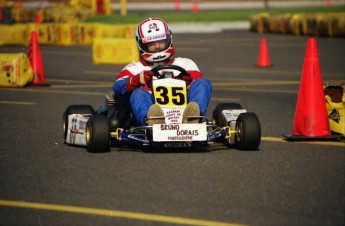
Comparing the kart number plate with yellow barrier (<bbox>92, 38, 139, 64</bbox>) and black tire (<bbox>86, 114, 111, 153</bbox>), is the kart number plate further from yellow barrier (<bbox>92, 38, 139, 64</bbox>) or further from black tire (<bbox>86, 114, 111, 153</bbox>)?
yellow barrier (<bbox>92, 38, 139, 64</bbox>)

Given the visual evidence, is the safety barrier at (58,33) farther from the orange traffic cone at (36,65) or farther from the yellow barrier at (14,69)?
the yellow barrier at (14,69)

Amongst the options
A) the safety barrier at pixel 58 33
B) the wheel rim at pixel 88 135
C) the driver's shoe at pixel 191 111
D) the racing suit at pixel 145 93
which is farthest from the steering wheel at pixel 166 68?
the safety barrier at pixel 58 33

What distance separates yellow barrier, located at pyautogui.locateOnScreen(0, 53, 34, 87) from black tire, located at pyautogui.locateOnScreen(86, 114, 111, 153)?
733 centimetres

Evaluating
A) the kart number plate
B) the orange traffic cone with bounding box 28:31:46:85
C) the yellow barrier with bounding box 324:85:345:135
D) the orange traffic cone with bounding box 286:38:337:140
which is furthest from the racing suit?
the orange traffic cone with bounding box 28:31:46:85

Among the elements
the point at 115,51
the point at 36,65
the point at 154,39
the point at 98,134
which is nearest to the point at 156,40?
the point at 154,39

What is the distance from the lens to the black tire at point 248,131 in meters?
9.49

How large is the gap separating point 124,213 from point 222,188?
3.77ft

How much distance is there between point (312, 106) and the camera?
10.2 m

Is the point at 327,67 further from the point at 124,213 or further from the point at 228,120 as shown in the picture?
the point at 124,213

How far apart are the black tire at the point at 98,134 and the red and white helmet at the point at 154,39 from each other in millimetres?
1131

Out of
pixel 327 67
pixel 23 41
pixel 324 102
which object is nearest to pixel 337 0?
pixel 23 41

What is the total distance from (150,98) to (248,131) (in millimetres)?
1038

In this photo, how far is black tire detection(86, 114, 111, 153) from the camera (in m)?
9.41

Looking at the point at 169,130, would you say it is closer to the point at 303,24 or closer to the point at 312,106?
the point at 312,106
